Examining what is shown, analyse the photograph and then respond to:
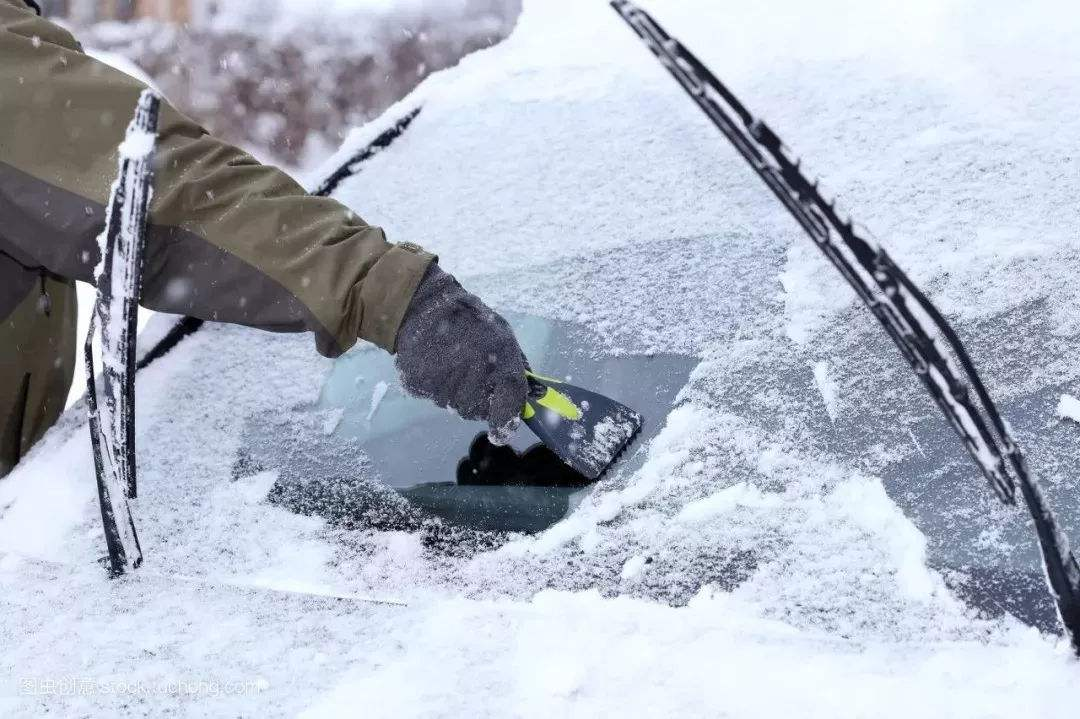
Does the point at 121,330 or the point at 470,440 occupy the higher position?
the point at 121,330

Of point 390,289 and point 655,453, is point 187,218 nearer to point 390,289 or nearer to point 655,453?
point 390,289

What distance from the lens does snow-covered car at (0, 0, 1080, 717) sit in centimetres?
89

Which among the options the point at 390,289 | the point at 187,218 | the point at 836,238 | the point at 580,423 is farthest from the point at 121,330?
the point at 836,238

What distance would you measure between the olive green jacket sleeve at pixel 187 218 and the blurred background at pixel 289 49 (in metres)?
5.12

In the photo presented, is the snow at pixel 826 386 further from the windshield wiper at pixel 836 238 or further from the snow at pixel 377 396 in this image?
the snow at pixel 377 396

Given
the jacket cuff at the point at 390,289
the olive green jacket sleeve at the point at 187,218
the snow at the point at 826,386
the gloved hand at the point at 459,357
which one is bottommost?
→ the snow at the point at 826,386

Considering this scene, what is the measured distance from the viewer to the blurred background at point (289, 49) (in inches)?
→ 247

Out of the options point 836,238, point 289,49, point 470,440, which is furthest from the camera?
point 289,49

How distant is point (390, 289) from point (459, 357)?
0.11 m

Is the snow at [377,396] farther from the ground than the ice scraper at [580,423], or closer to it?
closer to it

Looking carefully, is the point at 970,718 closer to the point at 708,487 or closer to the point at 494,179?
the point at 708,487

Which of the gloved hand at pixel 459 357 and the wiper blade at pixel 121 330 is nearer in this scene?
the wiper blade at pixel 121 330

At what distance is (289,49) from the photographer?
6566mm

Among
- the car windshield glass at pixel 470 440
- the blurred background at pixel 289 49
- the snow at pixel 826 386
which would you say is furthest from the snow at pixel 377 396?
the blurred background at pixel 289 49
